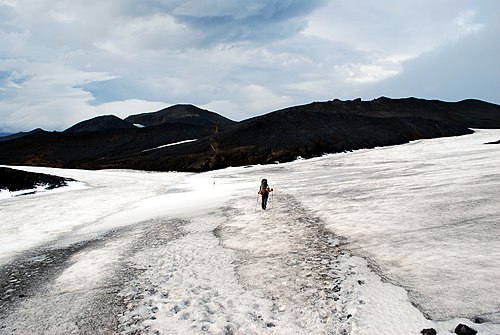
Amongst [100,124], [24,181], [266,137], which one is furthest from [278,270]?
[100,124]

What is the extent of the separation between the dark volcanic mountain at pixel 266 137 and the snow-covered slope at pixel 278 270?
47645 mm

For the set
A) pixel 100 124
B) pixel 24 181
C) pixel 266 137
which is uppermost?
pixel 100 124

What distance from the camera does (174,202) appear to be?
2339 cm

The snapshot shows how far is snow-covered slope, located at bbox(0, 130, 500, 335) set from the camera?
245 inches

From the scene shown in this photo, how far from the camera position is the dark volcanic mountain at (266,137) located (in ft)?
222

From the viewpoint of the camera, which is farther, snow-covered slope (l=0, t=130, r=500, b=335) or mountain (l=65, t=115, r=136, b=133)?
mountain (l=65, t=115, r=136, b=133)

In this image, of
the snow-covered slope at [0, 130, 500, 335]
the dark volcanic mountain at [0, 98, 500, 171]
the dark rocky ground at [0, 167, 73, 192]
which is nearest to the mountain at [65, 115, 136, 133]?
the dark volcanic mountain at [0, 98, 500, 171]

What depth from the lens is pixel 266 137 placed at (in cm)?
7431

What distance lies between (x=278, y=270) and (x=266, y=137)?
66305 millimetres

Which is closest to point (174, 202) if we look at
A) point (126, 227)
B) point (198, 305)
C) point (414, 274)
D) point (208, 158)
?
point (126, 227)

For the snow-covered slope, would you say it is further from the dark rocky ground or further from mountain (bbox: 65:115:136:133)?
mountain (bbox: 65:115:136:133)

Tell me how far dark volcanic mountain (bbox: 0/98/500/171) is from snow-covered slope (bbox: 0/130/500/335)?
1876 inches

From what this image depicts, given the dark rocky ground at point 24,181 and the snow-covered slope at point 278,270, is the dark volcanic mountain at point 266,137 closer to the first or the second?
the dark rocky ground at point 24,181

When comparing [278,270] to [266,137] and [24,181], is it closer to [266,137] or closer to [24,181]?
[24,181]
